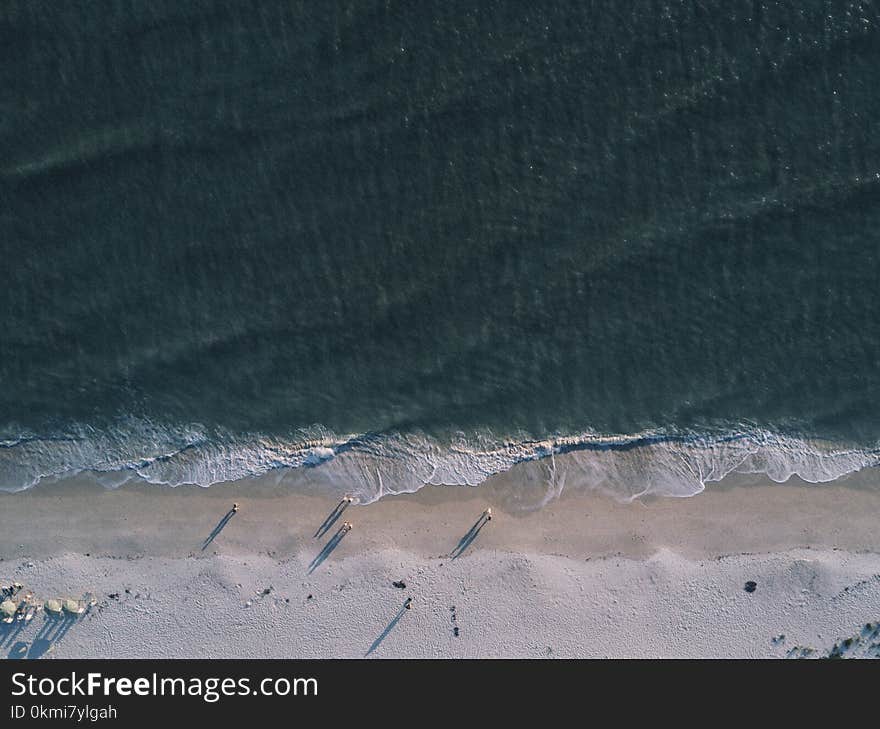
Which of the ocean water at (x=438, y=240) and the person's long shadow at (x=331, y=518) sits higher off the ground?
the ocean water at (x=438, y=240)

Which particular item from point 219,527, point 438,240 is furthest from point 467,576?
point 438,240

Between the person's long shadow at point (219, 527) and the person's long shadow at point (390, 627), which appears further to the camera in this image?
the person's long shadow at point (219, 527)

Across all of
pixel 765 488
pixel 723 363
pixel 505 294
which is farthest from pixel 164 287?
pixel 765 488

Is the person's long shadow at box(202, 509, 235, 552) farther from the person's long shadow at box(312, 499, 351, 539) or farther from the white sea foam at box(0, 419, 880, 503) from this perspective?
the person's long shadow at box(312, 499, 351, 539)

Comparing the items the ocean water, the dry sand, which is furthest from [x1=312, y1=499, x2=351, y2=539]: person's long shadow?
the ocean water

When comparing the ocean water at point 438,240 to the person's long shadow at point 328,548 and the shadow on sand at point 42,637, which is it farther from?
the shadow on sand at point 42,637

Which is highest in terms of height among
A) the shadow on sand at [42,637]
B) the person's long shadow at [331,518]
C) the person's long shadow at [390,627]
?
the person's long shadow at [331,518]

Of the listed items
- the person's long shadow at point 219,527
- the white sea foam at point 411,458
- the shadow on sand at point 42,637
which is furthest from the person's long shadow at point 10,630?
the person's long shadow at point 219,527
